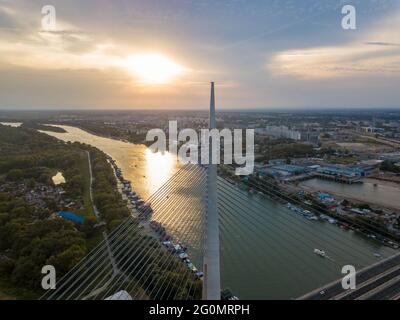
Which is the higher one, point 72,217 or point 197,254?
point 72,217

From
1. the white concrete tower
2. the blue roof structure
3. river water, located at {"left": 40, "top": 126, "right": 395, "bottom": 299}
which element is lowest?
river water, located at {"left": 40, "top": 126, "right": 395, "bottom": 299}

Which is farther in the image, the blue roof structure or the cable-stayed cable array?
the blue roof structure

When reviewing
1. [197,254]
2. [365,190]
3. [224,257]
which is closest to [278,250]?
[224,257]

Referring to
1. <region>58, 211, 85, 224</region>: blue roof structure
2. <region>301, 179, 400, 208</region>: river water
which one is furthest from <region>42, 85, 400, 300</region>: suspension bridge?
<region>301, 179, 400, 208</region>: river water

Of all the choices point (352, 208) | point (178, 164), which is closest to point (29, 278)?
point (352, 208)

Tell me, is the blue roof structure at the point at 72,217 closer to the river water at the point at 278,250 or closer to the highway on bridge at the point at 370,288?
the river water at the point at 278,250

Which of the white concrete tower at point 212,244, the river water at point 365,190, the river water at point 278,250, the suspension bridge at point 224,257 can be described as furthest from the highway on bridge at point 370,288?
the river water at point 365,190

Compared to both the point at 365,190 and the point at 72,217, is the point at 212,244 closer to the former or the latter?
the point at 72,217

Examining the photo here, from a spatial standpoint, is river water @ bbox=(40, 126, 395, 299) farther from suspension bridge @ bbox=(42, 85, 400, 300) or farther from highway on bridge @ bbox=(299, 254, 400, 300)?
highway on bridge @ bbox=(299, 254, 400, 300)
